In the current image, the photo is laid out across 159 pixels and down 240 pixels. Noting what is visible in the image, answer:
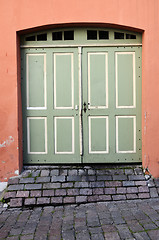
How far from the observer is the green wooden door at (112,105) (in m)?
4.27

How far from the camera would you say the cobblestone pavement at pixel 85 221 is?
277cm

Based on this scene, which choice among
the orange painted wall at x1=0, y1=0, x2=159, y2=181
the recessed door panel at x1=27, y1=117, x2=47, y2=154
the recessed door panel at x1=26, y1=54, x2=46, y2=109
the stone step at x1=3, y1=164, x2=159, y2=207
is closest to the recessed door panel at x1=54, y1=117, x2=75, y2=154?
the recessed door panel at x1=27, y1=117, x2=47, y2=154

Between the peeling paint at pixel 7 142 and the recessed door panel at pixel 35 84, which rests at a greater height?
the recessed door panel at pixel 35 84

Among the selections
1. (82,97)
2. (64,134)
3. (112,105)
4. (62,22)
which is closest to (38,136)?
(64,134)

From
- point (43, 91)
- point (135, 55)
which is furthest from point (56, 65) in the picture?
point (135, 55)

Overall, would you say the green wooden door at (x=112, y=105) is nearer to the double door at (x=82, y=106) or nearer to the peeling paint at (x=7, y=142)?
the double door at (x=82, y=106)

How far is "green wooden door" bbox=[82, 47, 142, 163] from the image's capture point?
427cm

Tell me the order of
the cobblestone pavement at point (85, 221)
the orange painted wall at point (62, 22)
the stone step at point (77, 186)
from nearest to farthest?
the cobblestone pavement at point (85, 221) → the stone step at point (77, 186) → the orange painted wall at point (62, 22)

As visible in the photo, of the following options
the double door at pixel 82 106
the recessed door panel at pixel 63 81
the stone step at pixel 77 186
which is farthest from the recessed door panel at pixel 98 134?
the recessed door panel at pixel 63 81

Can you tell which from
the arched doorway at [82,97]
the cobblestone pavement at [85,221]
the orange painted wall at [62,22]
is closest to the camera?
the cobblestone pavement at [85,221]

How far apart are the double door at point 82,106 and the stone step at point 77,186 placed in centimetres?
23

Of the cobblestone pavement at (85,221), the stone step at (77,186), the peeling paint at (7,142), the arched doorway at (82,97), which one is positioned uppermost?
the arched doorway at (82,97)

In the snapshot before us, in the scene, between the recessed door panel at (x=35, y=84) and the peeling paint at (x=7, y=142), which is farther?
the recessed door panel at (x=35, y=84)

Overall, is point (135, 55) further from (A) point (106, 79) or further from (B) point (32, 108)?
(B) point (32, 108)
